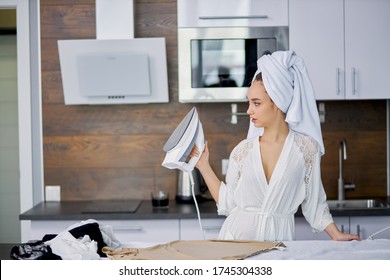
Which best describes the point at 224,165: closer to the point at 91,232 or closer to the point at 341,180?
the point at 341,180

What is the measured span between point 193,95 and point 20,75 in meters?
1.03

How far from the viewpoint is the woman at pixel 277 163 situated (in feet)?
6.61

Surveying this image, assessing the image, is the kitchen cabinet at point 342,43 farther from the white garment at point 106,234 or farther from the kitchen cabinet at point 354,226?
the white garment at point 106,234

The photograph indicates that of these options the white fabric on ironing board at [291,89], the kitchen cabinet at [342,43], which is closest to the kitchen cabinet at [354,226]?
the kitchen cabinet at [342,43]

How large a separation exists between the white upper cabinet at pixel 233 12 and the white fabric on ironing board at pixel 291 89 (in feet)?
3.28

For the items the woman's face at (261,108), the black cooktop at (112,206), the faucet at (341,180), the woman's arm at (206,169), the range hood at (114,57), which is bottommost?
the black cooktop at (112,206)

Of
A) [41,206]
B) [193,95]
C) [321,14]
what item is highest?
[321,14]

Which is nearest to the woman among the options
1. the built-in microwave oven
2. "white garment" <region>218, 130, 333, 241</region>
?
"white garment" <region>218, 130, 333, 241</region>

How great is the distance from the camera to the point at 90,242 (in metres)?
1.68

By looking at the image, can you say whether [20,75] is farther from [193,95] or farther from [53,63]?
[193,95]

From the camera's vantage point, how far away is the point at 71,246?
5.30ft

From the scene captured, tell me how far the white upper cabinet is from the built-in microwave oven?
0.04 metres

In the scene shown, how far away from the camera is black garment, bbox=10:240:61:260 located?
156 cm
